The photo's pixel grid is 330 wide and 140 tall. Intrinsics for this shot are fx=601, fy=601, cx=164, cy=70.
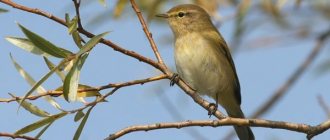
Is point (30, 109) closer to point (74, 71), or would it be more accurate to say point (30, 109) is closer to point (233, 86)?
point (74, 71)

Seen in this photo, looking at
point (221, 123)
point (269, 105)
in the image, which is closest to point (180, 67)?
point (269, 105)

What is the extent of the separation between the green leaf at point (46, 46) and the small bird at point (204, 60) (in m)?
1.76

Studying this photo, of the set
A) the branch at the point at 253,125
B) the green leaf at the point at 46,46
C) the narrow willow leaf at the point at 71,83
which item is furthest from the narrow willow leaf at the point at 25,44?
the branch at the point at 253,125

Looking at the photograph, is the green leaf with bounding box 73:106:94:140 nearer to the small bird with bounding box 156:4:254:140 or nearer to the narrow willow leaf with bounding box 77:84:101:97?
the narrow willow leaf with bounding box 77:84:101:97

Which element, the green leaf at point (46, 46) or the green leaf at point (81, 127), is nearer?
the green leaf at point (46, 46)

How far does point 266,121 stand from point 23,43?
35.8 inches

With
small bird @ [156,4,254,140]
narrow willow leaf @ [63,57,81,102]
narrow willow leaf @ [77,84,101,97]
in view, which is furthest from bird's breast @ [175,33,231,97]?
narrow willow leaf @ [63,57,81,102]

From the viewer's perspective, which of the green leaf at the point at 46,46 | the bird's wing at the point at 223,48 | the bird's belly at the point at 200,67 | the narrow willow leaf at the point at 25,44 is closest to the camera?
the green leaf at the point at 46,46

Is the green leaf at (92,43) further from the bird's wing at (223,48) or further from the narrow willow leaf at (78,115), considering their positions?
Answer: the bird's wing at (223,48)

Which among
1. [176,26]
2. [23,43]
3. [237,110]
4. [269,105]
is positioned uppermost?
[23,43]

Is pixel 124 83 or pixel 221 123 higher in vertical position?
pixel 124 83

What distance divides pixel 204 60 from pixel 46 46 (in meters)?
1.88

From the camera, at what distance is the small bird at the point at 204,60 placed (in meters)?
3.85

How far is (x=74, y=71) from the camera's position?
2066 millimetres
